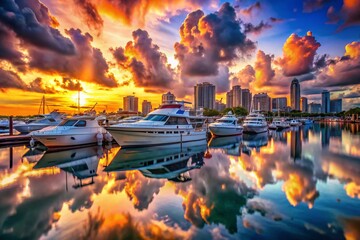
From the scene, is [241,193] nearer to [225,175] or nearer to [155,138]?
[225,175]

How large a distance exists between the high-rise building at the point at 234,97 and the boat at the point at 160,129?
137 metres

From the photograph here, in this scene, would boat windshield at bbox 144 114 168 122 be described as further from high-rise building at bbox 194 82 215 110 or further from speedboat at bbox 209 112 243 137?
Answer: high-rise building at bbox 194 82 215 110

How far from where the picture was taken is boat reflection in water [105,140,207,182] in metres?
13.5

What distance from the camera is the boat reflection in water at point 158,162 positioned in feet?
44.4

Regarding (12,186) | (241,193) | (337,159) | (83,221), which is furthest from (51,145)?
(337,159)

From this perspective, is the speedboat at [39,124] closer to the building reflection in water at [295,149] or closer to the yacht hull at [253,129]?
the building reflection in water at [295,149]

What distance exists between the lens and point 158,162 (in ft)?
53.9

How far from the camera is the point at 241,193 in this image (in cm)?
1023

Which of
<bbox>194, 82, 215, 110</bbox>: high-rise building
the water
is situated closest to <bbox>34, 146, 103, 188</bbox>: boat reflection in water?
the water

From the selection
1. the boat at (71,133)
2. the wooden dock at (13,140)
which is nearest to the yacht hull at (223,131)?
the boat at (71,133)

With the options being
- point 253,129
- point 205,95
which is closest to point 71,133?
point 253,129

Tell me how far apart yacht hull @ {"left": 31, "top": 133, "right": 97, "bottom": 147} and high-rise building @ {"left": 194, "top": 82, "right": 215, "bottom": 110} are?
A: 108332 mm

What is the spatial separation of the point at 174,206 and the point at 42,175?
29.4 ft

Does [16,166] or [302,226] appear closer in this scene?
[302,226]
